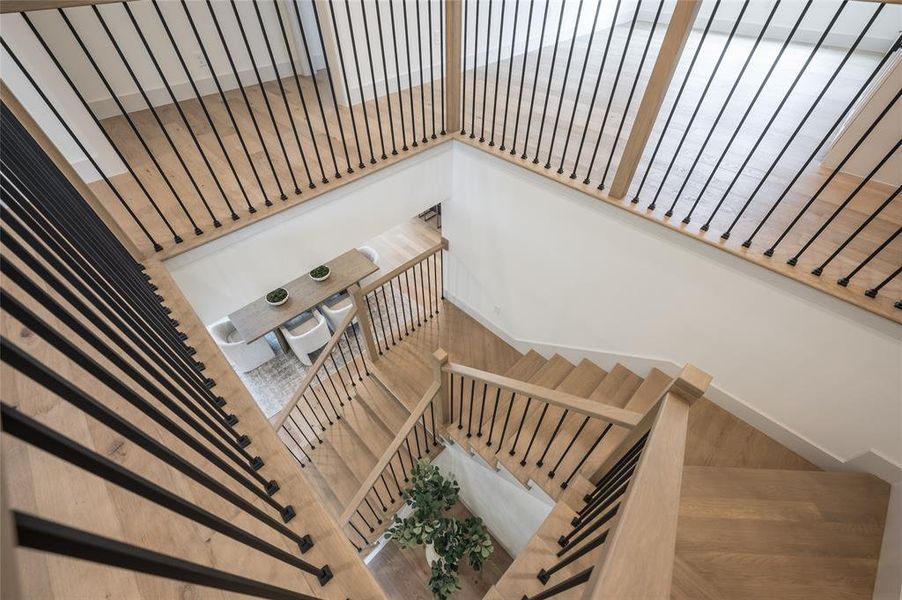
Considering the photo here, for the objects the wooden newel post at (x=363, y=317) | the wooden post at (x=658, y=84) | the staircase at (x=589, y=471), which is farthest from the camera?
the wooden newel post at (x=363, y=317)

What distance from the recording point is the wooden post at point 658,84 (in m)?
1.73

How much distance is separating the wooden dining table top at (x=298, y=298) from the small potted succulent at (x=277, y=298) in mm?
42

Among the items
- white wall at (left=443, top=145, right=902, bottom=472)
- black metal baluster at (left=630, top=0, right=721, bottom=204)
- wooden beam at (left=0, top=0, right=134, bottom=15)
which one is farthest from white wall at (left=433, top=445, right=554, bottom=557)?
wooden beam at (left=0, top=0, right=134, bottom=15)

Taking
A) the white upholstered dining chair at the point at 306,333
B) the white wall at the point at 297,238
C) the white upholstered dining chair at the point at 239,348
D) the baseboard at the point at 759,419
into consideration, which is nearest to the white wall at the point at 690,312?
the baseboard at the point at 759,419

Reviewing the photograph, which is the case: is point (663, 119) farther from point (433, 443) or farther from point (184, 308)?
point (184, 308)

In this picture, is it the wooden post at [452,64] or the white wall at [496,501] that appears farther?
the white wall at [496,501]

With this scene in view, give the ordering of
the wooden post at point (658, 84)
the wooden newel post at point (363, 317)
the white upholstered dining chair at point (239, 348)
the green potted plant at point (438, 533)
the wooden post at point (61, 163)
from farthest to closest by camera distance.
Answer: the white upholstered dining chair at point (239, 348) < the wooden newel post at point (363, 317) < the green potted plant at point (438, 533) < the wooden post at point (658, 84) < the wooden post at point (61, 163)

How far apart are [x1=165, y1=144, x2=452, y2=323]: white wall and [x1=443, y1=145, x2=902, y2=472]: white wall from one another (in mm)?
548

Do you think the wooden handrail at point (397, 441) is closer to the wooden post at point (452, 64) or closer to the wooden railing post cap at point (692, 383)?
the wooden railing post cap at point (692, 383)

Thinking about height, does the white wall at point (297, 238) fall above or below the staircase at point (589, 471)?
above

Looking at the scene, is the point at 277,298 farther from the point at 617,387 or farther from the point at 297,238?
the point at 617,387

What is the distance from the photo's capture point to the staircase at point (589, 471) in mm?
1596

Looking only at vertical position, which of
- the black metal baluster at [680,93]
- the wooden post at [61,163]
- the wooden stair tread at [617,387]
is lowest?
the wooden stair tread at [617,387]

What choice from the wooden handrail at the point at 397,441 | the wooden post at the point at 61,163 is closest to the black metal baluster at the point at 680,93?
the wooden handrail at the point at 397,441
